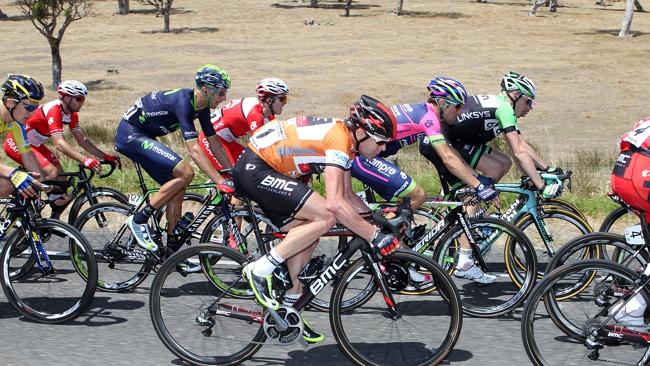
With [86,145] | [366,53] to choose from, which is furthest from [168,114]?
[366,53]

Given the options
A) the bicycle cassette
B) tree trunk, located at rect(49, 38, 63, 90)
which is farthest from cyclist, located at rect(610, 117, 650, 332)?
tree trunk, located at rect(49, 38, 63, 90)

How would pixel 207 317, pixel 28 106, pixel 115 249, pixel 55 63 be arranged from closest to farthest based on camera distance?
pixel 207 317
pixel 28 106
pixel 115 249
pixel 55 63

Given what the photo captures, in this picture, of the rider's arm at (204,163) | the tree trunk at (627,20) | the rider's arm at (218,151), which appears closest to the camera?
the rider's arm at (204,163)

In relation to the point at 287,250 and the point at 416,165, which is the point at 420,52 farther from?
the point at 287,250

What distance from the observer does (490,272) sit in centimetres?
809

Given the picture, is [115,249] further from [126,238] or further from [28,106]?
[28,106]

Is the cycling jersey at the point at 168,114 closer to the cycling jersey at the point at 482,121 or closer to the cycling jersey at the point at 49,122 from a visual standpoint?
the cycling jersey at the point at 49,122

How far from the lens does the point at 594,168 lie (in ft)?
47.5

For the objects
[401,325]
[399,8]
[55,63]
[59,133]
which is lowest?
[55,63]

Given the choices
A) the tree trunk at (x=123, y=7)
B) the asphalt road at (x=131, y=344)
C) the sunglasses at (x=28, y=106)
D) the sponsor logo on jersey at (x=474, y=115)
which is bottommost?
the tree trunk at (x=123, y=7)

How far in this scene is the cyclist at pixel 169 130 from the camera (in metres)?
7.82

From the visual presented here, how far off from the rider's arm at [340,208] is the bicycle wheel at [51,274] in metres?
2.16

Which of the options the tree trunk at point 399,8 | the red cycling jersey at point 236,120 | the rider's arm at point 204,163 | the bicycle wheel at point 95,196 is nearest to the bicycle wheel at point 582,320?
the rider's arm at point 204,163

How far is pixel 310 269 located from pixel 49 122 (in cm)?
437
